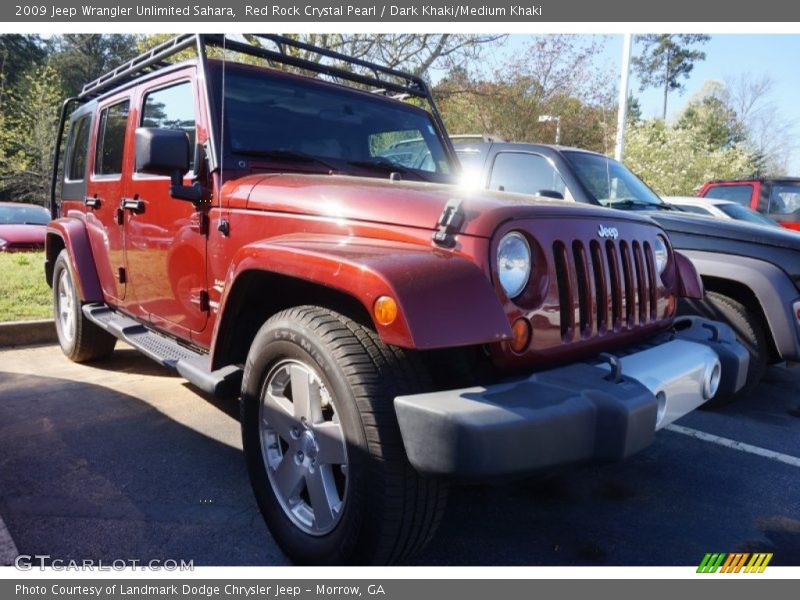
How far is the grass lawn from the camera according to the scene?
6.09 m

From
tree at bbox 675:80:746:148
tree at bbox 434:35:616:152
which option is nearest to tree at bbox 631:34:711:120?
tree at bbox 675:80:746:148

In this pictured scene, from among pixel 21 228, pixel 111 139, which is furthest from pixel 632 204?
pixel 21 228

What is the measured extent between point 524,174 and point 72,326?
13.3ft

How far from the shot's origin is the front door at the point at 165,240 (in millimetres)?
3180

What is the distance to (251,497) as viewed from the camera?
113 inches

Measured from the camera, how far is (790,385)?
5156 millimetres

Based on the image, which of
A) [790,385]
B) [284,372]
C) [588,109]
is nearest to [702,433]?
[790,385]

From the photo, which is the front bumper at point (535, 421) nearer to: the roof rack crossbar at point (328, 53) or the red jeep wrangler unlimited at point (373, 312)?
the red jeep wrangler unlimited at point (373, 312)

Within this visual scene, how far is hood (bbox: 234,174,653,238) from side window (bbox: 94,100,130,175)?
168 centimetres

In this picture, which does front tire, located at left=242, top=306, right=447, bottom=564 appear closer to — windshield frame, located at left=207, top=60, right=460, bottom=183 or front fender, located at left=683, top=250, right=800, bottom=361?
windshield frame, located at left=207, top=60, right=460, bottom=183

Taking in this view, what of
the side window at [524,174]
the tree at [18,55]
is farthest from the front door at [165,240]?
the tree at [18,55]

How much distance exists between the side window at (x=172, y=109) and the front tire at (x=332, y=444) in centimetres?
155

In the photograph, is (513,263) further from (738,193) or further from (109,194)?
(738,193)

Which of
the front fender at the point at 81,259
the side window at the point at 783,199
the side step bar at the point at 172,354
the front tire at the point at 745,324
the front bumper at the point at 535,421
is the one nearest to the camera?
the front bumper at the point at 535,421
